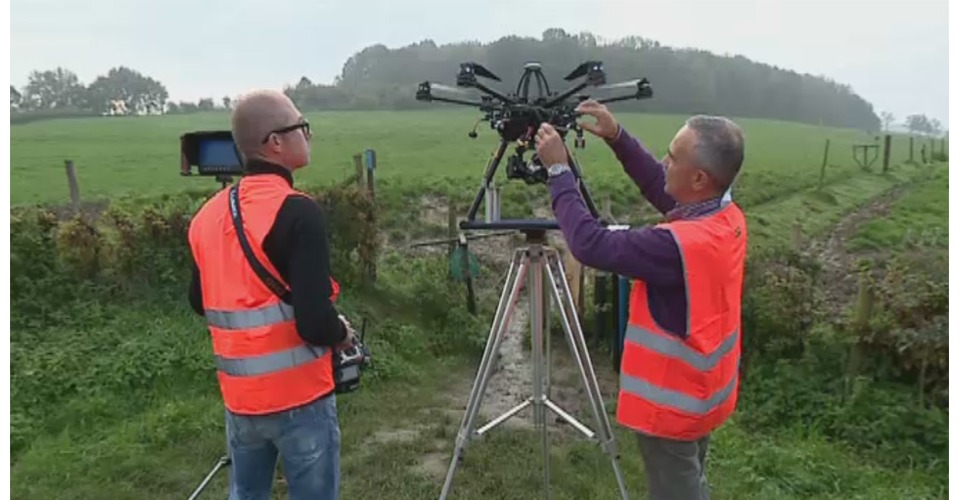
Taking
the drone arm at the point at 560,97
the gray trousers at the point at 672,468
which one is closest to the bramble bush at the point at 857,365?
the gray trousers at the point at 672,468

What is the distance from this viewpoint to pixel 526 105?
109 inches

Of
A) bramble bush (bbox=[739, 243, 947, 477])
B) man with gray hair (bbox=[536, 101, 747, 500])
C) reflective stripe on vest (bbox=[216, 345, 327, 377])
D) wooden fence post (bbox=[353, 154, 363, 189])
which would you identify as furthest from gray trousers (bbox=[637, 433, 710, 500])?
wooden fence post (bbox=[353, 154, 363, 189])

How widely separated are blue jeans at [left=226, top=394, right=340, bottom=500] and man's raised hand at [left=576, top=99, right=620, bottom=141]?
1.20 m

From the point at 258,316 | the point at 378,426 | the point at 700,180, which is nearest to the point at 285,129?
the point at 258,316

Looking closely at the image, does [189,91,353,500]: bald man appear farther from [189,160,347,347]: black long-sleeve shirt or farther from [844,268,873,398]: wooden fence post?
[844,268,873,398]: wooden fence post

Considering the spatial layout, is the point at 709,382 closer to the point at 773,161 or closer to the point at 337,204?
Result: the point at 337,204

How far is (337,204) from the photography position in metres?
7.48

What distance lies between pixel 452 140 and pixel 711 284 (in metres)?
18.9

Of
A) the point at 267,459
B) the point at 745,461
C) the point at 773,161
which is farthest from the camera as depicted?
the point at 773,161

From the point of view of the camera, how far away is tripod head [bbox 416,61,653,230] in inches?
108

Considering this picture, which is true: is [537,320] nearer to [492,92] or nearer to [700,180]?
[492,92]

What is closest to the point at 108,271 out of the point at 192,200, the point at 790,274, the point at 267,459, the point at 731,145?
the point at 192,200

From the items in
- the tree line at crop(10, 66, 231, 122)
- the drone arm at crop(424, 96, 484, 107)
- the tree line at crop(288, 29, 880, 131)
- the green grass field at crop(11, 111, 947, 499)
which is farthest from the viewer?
the tree line at crop(10, 66, 231, 122)

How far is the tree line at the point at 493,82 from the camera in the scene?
6.48 meters
